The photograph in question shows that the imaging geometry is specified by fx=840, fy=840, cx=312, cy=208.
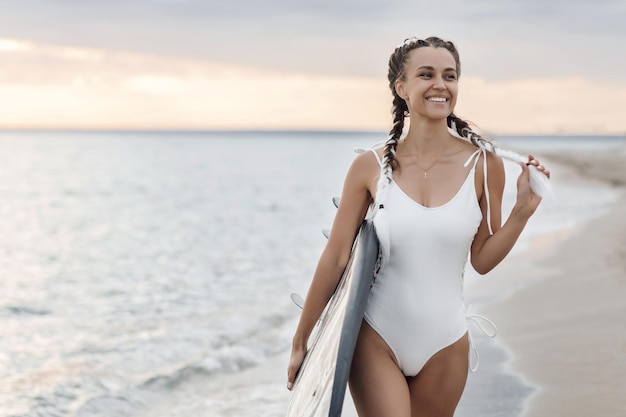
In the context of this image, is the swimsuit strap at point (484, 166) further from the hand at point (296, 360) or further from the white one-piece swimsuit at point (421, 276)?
the hand at point (296, 360)

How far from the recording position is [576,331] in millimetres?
7270

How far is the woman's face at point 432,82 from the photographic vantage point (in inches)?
123

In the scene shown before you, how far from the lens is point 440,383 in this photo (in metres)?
3.19

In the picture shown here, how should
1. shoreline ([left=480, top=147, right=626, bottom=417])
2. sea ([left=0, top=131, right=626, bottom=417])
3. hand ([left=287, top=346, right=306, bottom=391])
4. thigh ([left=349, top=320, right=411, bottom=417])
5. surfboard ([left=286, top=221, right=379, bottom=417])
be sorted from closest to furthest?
surfboard ([left=286, top=221, right=379, bottom=417]) → thigh ([left=349, top=320, right=411, bottom=417]) → hand ([left=287, top=346, right=306, bottom=391]) → shoreline ([left=480, top=147, right=626, bottom=417]) → sea ([left=0, top=131, right=626, bottom=417])

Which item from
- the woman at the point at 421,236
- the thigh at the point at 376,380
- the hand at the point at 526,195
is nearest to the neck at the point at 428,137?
the woman at the point at 421,236

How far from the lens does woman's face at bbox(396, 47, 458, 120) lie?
3.13 meters

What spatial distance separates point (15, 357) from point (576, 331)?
5.97 m

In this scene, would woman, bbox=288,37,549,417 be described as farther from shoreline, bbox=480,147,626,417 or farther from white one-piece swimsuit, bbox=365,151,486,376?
shoreline, bbox=480,147,626,417

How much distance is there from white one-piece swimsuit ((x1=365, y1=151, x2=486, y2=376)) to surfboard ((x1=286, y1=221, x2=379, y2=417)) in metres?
0.12

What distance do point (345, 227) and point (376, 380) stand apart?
58cm

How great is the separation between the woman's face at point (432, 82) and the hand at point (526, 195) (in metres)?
0.36

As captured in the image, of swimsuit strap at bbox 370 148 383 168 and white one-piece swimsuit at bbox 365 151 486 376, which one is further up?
swimsuit strap at bbox 370 148 383 168

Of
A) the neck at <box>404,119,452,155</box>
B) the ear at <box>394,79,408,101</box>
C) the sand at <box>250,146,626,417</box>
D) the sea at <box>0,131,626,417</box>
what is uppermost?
the ear at <box>394,79,408,101</box>

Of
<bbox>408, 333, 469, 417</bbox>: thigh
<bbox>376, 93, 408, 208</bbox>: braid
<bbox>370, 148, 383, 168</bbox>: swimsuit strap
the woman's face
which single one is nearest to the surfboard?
<bbox>376, 93, 408, 208</bbox>: braid
